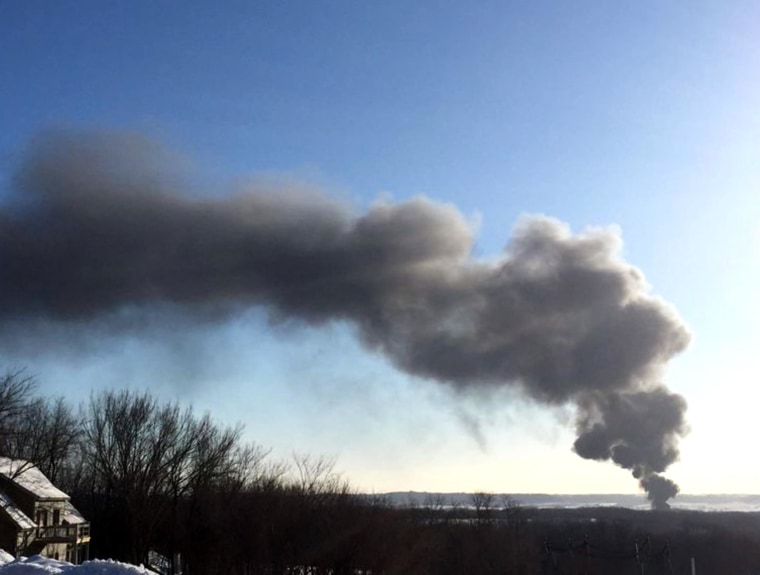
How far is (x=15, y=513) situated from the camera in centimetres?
5025

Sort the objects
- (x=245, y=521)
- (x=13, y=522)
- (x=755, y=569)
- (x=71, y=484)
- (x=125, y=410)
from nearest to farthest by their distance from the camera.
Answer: (x=13, y=522) → (x=245, y=521) → (x=125, y=410) → (x=71, y=484) → (x=755, y=569)

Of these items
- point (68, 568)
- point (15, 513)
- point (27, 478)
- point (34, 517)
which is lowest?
point (68, 568)

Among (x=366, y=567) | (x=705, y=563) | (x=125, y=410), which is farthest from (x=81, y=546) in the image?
(x=705, y=563)

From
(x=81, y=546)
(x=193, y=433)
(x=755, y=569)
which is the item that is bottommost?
(x=755, y=569)

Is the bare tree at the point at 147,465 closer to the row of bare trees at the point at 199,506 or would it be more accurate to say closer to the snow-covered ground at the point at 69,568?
the row of bare trees at the point at 199,506

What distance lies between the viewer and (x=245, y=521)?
2306 inches

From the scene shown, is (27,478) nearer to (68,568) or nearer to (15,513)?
(15,513)

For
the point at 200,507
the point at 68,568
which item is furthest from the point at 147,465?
the point at 68,568

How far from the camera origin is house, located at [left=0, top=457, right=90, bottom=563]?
49.3 m

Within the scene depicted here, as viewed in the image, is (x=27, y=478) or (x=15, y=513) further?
(x=27, y=478)

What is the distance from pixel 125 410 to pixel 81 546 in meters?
11.2

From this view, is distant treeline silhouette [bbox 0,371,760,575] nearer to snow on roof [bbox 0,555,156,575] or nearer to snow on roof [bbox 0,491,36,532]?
snow on roof [bbox 0,491,36,532]

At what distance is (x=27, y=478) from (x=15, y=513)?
615 centimetres

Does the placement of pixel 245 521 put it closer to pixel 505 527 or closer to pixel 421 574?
pixel 421 574
